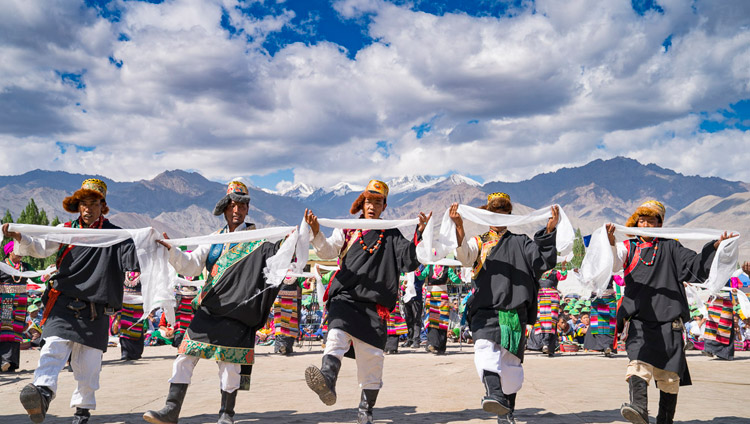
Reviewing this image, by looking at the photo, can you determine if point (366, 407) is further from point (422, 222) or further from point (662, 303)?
point (662, 303)

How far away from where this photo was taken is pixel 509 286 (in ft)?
18.6

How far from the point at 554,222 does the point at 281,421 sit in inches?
113

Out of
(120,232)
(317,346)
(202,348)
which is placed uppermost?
(120,232)

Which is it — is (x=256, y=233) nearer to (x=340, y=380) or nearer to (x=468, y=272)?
(x=340, y=380)

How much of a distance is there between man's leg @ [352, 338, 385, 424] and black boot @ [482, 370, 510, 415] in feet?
2.94

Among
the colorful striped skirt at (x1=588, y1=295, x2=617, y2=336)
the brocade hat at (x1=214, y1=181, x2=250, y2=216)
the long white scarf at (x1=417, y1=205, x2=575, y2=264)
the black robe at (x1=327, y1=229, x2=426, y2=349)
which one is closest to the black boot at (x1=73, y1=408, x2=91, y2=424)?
the brocade hat at (x1=214, y1=181, x2=250, y2=216)

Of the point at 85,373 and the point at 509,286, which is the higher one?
the point at 509,286

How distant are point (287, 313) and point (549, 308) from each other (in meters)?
5.12

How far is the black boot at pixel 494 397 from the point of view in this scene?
17.1 ft

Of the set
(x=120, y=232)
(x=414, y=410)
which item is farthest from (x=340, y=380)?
(x=120, y=232)

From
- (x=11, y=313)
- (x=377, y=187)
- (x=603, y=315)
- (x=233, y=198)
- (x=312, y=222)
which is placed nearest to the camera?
(x=312, y=222)

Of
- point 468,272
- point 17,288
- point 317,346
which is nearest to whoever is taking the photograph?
point 17,288

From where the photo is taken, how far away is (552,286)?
43.8 feet

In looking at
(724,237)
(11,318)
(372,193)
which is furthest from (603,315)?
(11,318)
